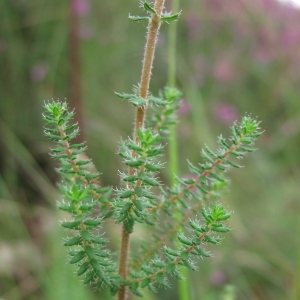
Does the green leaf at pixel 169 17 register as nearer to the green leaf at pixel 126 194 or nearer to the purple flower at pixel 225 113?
the green leaf at pixel 126 194

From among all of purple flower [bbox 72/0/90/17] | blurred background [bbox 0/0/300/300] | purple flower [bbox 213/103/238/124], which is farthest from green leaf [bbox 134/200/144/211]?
purple flower [bbox 213/103/238/124]

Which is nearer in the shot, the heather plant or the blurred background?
the heather plant

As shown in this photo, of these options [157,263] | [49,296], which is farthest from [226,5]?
[157,263]

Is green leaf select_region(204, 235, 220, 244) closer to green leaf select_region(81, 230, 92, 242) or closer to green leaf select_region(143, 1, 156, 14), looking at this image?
green leaf select_region(81, 230, 92, 242)

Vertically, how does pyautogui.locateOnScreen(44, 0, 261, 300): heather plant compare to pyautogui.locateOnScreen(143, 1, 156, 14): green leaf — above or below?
below

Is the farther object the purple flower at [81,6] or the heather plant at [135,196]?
the purple flower at [81,6]

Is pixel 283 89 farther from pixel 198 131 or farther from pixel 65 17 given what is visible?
pixel 65 17

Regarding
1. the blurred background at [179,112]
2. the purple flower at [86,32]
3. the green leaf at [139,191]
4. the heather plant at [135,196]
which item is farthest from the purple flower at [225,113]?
the green leaf at [139,191]

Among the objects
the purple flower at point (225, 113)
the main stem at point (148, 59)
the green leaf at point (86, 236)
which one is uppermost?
the purple flower at point (225, 113)
